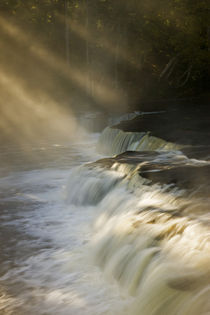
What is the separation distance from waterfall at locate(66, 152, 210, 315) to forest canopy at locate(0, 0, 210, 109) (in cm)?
2357

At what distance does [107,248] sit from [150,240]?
1.18 metres

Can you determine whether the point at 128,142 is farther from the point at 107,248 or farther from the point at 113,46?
the point at 113,46

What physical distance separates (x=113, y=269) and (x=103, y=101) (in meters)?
28.2

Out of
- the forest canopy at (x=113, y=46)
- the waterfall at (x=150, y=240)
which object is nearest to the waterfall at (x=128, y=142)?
the waterfall at (x=150, y=240)

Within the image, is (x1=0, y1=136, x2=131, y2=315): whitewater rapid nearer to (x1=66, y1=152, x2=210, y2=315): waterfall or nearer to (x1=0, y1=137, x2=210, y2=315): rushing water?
(x1=0, y1=137, x2=210, y2=315): rushing water

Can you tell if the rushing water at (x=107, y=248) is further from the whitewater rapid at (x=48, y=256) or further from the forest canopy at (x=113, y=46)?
the forest canopy at (x=113, y=46)

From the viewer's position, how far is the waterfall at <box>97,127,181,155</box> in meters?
14.5

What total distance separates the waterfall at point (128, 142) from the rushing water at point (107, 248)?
7.37 feet

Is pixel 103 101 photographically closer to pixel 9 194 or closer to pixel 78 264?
pixel 9 194

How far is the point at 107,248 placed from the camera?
7.96 meters

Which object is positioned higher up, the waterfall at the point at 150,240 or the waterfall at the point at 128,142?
the waterfall at the point at 128,142

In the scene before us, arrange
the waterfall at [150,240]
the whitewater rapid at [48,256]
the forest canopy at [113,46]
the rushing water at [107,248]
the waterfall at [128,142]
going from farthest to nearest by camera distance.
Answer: the forest canopy at [113,46], the waterfall at [128,142], the whitewater rapid at [48,256], the rushing water at [107,248], the waterfall at [150,240]

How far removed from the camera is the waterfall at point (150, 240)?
5656mm

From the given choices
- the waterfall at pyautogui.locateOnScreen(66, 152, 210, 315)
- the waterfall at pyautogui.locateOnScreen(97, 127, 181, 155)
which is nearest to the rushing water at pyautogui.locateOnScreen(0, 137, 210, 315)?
the waterfall at pyautogui.locateOnScreen(66, 152, 210, 315)
